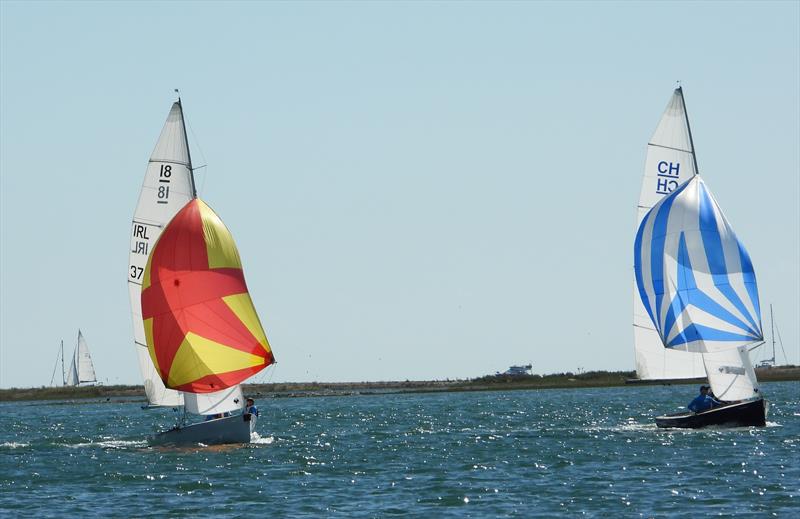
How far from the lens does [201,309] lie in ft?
168

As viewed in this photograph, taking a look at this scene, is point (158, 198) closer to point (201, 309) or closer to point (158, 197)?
point (158, 197)

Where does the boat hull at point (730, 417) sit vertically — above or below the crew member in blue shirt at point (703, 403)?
below

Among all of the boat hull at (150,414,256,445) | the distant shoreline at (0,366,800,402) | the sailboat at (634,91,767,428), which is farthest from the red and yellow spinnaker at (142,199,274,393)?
the distant shoreline at (0,366,800,402)

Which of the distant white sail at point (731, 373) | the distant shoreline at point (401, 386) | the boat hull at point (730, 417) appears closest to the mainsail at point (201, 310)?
the boat hull at point (730, 417)

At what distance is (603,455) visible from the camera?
4856cm

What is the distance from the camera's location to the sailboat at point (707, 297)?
2201 inches

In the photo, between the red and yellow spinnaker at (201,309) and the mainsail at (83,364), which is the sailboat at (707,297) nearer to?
the red and yellow spinnaker at (201,309)

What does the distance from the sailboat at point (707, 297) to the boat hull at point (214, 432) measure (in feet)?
56.3

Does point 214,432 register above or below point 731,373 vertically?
below

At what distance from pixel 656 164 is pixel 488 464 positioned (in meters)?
18.8

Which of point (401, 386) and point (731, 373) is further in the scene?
point (401, 386)

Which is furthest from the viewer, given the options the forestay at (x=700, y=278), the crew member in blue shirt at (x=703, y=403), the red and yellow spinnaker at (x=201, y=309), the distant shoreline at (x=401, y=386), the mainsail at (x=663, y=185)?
the distant shoreline at (x=401, y=386)

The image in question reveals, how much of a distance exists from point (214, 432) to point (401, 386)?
113 m

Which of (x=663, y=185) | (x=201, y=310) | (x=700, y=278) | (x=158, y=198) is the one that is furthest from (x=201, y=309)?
(x=663, y=185)
